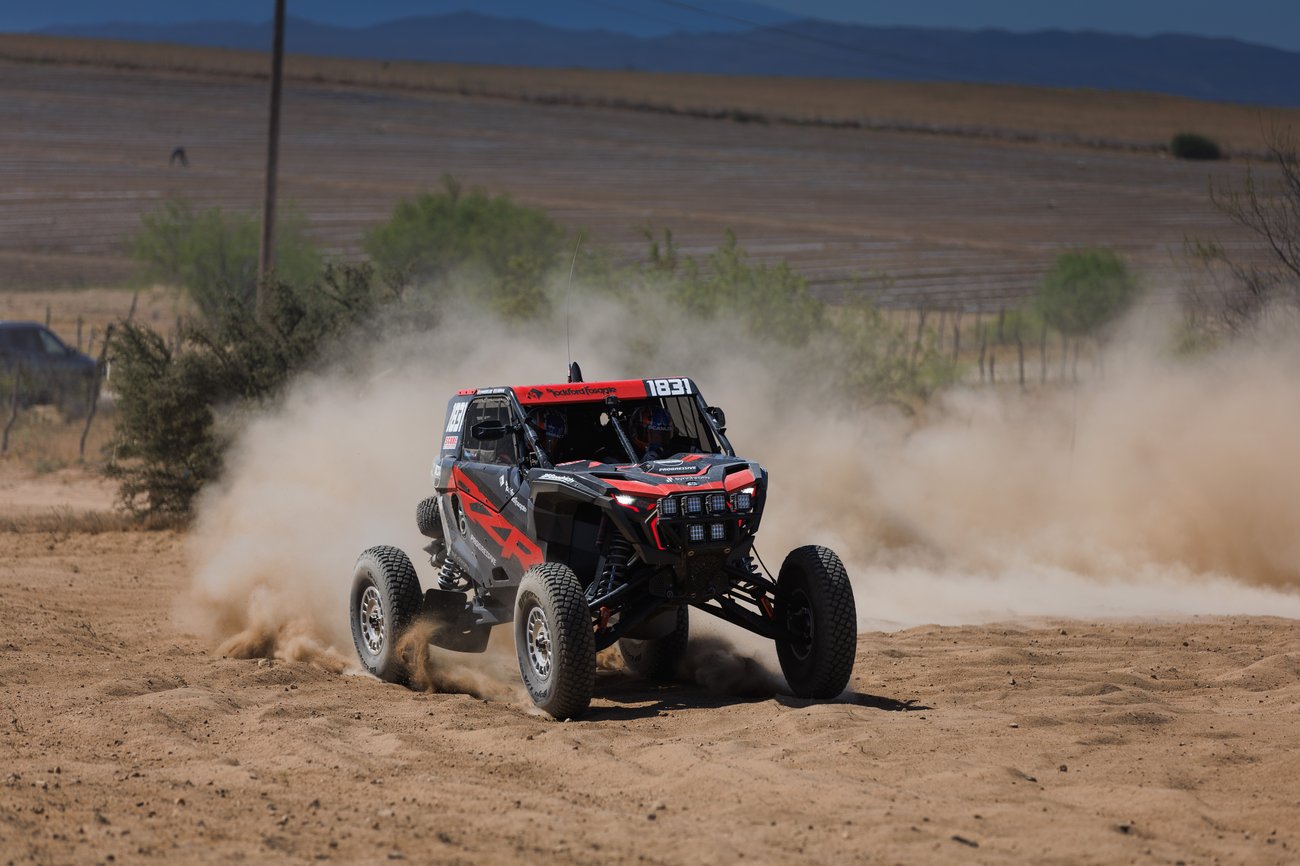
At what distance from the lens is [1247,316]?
2188 cm

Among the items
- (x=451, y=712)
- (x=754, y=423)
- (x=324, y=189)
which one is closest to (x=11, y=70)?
(x=324, y=189)

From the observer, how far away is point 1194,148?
95.6 meters

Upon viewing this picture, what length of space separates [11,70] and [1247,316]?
330ft

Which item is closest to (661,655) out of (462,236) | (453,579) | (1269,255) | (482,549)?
(482,549)

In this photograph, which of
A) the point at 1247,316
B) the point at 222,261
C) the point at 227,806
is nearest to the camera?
the point at 227,806

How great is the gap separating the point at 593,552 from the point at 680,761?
93.3 inches

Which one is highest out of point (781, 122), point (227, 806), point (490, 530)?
point (781, 122)

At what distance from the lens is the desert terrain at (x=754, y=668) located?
7.58m

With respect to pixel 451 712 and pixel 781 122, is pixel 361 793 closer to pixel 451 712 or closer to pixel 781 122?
pixel 451 712

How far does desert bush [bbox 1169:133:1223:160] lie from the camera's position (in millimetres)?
95438

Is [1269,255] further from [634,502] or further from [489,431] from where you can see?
[634,502]

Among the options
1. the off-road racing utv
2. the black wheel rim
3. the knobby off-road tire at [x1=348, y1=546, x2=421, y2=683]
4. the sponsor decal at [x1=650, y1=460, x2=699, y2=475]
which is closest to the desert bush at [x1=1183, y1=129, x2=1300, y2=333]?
the off-road racing utv

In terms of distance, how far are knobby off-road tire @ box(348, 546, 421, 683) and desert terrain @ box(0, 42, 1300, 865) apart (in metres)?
0.34

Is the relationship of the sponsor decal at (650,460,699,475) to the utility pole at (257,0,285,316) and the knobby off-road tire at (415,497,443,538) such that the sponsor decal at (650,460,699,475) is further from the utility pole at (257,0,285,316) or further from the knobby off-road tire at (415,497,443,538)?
the utility pole at (257,0,285,316)
